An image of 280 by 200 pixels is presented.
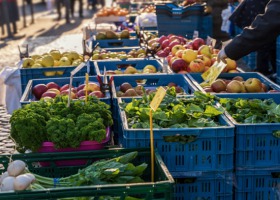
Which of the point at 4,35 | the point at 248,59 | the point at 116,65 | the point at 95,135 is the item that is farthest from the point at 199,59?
the point at 4,35

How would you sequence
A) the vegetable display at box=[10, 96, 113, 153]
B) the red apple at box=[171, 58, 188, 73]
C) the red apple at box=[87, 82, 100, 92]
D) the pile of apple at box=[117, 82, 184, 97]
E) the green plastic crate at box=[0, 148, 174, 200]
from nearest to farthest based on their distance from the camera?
the green plastic crate at box=[0, 148, 174, 200], the vegetable display at box=[10, 96, 113, 153], the pile of apple at box=[117, 82, 184, 97], the red apple at box=[87, 82, 100, 92], the red apple at box=[171, 58, 188, 73]

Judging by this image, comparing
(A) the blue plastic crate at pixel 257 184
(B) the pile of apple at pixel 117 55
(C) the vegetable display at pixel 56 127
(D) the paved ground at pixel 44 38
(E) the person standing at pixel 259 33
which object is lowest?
(D) the paved ground at pixel 44 38

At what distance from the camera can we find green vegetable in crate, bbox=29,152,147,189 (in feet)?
11.8

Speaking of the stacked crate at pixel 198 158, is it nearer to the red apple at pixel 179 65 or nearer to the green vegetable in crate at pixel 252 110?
the green vegetable in crate at pixel 252 110

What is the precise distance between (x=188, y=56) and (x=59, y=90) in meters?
1.70

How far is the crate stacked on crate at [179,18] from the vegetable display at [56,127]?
18.8 feet

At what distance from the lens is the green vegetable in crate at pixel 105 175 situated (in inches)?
141

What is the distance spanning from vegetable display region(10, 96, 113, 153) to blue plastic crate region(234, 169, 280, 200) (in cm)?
106

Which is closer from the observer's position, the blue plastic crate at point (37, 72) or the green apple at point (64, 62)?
the blue plastic crate at point (37, 72)

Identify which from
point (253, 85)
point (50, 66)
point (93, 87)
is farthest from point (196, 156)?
point (50, 66)

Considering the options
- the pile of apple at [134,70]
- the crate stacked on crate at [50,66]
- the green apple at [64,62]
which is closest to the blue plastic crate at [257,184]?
the pile of apple at [134,70]

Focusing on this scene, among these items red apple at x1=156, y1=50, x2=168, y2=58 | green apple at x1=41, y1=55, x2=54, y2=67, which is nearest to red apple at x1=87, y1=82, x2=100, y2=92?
green apple at x1=41, y1=55, x2=54, y2=67

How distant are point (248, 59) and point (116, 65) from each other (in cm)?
516

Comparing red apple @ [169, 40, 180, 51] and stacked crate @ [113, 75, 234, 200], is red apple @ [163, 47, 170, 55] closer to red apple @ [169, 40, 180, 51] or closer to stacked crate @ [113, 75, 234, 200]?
red apple @ [169, 40, 180, 51]
